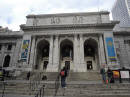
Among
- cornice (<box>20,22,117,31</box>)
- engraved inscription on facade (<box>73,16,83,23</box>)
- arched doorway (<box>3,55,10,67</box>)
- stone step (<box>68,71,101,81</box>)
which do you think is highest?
engraved inscription on facade (<box>73,16,83,23</box>)

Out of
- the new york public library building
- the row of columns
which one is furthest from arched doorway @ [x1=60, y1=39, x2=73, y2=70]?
the row of columns

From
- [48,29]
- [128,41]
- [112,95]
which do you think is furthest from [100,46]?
[112,95]

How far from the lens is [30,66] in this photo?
78.2 feet

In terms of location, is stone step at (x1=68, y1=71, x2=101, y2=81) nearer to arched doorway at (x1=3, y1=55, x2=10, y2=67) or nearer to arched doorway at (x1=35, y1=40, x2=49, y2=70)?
arched doorway at (x1=35, y1=40, x2=49, y2=70)

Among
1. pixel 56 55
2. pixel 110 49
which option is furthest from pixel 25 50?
pixel 110 49

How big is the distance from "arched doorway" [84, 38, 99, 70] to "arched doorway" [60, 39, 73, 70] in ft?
13.9

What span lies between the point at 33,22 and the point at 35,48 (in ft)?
25.0

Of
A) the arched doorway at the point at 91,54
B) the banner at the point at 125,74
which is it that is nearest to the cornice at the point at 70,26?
the arched doorway at the point at 91,54

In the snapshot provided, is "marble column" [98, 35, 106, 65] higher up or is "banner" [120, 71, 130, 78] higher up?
"marble column" [98, 35, 106, 65]

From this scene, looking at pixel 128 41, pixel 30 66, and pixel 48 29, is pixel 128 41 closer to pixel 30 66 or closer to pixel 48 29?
pixel 48 29

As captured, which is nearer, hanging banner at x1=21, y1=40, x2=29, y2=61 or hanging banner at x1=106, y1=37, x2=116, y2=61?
hanging banner at x1=106, y1=37, x2=116, y2=61

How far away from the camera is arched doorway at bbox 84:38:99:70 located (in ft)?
89.4

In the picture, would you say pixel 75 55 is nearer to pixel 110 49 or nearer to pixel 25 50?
pixel 110 49

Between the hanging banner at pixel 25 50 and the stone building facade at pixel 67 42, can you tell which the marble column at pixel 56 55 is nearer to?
the stone building facade at pixel 67 42
